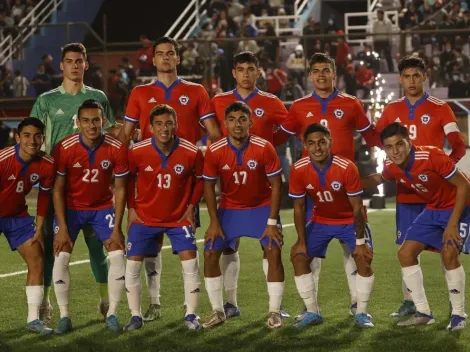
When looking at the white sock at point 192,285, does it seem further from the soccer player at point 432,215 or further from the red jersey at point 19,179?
the soccer player at point 432,215

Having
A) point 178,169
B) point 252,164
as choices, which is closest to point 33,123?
point 178,169

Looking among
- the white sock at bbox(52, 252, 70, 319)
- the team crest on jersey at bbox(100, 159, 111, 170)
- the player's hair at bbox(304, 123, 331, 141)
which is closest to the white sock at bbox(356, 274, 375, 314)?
the player's hair at bbox(304, 123, 331, 141)

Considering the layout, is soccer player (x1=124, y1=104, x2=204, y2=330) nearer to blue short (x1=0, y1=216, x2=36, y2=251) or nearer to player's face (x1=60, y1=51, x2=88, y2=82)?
blue short (x1=0, y1=216, x2=36, y2=251)

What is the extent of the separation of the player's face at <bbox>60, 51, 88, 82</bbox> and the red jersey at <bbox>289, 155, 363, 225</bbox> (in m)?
2.02

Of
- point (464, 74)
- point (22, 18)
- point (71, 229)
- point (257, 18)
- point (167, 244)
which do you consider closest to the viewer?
point (71, 229)

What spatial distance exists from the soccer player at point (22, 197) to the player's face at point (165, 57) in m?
1.23

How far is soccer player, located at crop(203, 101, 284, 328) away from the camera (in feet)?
27.0

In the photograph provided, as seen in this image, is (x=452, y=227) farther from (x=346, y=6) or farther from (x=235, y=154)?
(x=346, y=6)

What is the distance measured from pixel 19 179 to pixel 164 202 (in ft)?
3.78

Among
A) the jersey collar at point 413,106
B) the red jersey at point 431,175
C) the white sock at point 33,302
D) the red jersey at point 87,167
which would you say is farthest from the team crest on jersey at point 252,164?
the white sock at point 33,302

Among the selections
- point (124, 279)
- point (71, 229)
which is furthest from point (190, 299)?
point (71, 229)

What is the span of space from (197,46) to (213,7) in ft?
22.1

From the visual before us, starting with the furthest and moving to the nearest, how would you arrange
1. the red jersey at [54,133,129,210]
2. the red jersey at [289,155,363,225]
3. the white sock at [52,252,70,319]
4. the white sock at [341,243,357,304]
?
the white sock at [341,243,357,304], the red jersey at [54,133,129,210], the white sock at [52,252,70,319], the red jersey at [289,155,363,225]

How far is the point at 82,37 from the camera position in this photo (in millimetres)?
23953
